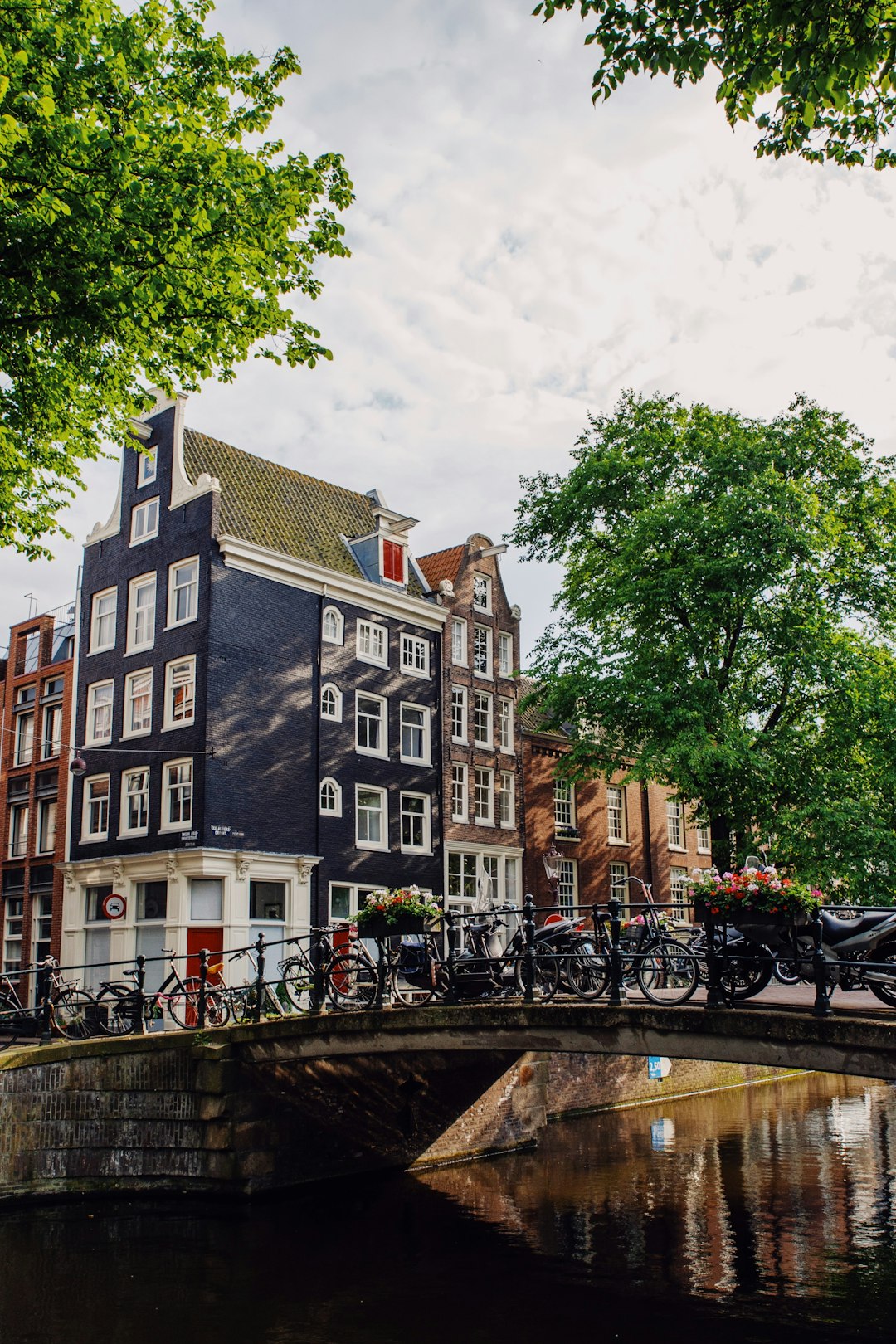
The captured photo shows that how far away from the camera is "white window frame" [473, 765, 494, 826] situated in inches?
1383

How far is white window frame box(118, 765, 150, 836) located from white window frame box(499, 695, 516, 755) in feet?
38.8

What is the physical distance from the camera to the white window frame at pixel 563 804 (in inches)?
1511

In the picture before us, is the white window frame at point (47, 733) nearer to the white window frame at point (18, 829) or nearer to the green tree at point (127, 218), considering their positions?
the white window frame at point (18, 829)

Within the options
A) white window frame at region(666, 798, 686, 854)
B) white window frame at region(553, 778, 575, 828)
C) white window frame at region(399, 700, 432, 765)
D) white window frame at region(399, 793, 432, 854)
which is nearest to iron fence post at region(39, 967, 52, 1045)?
white window frame at region(399, 793, 432, 854)

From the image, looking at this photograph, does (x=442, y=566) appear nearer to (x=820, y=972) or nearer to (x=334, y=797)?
(x=334, y=797)

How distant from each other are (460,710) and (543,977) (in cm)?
2127

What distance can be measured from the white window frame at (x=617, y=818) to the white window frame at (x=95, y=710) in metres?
17.5

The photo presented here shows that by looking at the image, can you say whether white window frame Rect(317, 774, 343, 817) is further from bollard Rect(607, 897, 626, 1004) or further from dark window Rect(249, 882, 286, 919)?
bollard Rect(607, 897, 626, 1004)

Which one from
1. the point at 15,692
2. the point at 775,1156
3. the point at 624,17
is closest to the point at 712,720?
the point at 775,1156

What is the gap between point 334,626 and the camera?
31.8 metres

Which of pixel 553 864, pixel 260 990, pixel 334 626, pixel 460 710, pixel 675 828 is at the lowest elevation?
pixel 260 990

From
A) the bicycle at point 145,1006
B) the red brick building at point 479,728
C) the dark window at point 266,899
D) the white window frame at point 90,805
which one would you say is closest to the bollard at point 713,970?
the bicycle at point 145,1006

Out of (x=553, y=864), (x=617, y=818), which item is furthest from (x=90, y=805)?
(x=617, y=818)

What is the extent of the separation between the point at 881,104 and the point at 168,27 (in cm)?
790
